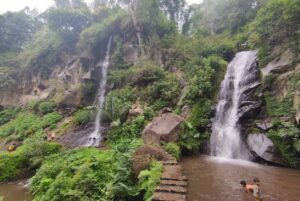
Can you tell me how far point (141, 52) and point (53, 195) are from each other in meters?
15.9

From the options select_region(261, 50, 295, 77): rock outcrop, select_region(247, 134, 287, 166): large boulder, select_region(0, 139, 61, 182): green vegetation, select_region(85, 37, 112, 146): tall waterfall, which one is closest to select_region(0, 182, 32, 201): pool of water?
select_region(0, 139, 61, 182): green vegetation

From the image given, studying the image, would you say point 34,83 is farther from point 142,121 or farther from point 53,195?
point 53,195

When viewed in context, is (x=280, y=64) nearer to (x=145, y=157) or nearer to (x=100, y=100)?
(x=145, y=157)

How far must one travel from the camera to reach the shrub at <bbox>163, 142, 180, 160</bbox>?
10.6 meters

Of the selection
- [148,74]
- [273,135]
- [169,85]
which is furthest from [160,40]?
[273,135]

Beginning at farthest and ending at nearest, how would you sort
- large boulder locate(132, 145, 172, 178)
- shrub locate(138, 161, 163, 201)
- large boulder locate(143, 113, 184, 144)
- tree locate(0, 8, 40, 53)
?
tree locate(0, 8, 40, 53) → large boulder locate(143, 113, 184, 144) → large boulder locate(132, 145, 172, 178) → shrub locate(138, 161, 163, 201)

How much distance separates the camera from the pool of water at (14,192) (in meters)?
9.78

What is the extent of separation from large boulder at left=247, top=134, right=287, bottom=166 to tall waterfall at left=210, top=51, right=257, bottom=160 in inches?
21.5

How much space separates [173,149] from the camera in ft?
35.0

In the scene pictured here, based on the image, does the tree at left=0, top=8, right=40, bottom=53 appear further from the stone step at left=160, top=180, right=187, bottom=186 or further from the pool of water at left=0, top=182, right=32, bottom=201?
the stone step at left=160, top=180, right=187, bottom=186

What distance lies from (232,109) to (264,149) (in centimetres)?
334

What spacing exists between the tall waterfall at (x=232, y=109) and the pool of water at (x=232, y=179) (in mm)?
1034

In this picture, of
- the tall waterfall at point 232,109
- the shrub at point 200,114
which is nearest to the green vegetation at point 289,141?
the tall waterfall at point 232,109

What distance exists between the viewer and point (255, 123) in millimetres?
11328
